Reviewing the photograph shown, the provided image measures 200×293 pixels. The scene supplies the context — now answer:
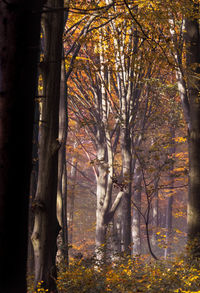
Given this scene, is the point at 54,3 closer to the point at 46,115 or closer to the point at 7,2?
the point at 46,115

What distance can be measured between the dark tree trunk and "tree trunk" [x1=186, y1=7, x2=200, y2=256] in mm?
6895

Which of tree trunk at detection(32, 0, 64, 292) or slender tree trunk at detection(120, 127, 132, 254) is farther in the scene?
slender tree trunk at detection(120, 127, 132, 254)

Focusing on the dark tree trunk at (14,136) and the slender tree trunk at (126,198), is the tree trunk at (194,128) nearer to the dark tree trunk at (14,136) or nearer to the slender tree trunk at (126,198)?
the slender tree trunk at (126,198)

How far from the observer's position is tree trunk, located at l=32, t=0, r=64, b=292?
20.1 ft

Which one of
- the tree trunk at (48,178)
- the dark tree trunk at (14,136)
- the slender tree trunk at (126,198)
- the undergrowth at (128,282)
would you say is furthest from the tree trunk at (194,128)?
the dark tree trunk at (14,136)

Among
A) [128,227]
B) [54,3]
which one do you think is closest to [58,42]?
[54,3]

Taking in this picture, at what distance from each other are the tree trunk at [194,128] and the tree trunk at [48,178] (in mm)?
4596

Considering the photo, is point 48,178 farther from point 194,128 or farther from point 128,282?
point 194,128

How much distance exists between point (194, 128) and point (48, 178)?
5.38 meters

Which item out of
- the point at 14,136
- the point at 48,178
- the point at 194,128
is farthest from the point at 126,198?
the point at 14,136

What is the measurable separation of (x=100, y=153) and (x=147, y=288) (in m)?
10.9

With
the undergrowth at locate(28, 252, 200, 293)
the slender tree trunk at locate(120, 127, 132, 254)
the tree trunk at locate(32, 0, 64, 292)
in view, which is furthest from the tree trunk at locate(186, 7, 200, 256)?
the tree trunk at locate(32, 0, 64, 292)

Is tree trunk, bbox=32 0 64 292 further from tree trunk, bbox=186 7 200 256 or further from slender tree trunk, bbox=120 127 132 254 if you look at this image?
slender tree trunk, bbox=120 127 132 254

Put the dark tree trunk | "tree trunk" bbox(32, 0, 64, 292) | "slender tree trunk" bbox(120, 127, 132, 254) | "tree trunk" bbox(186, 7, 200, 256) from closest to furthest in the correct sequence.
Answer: the dark tree trunk
"tree trunk" bbox(32, 0, 64, 292)
"tree trunk" bbox(186, 7, 200, 256)
"slender tree trunk" bbox(120, 127, 132, 254)
